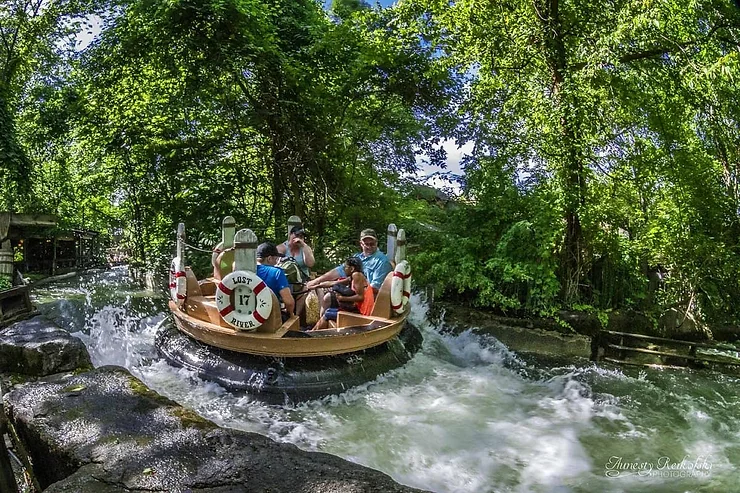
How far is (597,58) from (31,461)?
716 cm

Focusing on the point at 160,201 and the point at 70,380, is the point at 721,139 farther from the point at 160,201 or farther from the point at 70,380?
the point at 160,201

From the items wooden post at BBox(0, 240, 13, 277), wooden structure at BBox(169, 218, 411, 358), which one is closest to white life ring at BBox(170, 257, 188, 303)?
wooden structure at BBox(169, 218, 411, 358)

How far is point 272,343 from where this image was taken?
4742 millimetres

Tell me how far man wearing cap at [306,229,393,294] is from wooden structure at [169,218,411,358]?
1.18 feet

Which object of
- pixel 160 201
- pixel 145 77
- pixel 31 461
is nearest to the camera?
pixel 31 461

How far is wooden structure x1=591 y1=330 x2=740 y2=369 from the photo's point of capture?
656cm

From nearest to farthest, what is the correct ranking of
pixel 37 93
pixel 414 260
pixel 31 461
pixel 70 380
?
pixel 31 461, pixel 70 380, pixel 414 260, pixel 37 93

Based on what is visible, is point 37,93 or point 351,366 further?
point 37,93

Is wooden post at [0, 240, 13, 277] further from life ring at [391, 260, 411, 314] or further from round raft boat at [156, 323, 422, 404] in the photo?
life ring at [391, 260, 411, 314]

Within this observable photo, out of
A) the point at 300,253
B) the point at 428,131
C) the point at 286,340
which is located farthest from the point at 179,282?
the point at 428,131

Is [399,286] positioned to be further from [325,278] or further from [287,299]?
[287,299]

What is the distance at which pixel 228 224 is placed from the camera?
6375 millimetres

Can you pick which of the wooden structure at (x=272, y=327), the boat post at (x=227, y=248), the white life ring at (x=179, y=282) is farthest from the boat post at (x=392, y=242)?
the white life ring at (x=179, y=282)

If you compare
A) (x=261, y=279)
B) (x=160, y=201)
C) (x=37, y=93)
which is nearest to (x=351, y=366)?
(x=261, y=279)
